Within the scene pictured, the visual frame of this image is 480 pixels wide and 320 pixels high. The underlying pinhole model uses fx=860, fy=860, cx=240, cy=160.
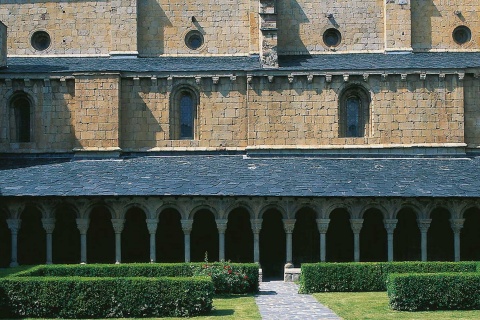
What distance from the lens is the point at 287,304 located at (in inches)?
1202

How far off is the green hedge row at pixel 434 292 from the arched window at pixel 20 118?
24.9 metres

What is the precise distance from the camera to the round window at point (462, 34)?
4822cm

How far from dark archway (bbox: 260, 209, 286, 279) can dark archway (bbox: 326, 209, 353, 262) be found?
2.35m

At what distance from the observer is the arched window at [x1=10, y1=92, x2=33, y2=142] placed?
4622 cm

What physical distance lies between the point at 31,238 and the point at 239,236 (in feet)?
35.0

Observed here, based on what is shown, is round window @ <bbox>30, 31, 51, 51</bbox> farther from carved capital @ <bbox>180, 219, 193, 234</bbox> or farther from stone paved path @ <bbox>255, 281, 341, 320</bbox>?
stone paved path @ <bbox>255, 281, 341, 320</bbox>

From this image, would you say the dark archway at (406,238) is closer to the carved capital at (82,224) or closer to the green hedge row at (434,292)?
the green hedge row at (434,292)

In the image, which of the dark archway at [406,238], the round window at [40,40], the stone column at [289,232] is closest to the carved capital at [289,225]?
the stone column at [289,232]

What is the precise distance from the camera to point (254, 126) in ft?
148

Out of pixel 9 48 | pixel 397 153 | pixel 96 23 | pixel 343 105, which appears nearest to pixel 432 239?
pixel 397 153

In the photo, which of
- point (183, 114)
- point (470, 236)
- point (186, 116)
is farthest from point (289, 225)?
point (470, 236)

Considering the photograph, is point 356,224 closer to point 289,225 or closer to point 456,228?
point 289,225

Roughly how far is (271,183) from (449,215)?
9896mm

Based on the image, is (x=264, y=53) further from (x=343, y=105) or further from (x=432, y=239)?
(x=432, y=239)
